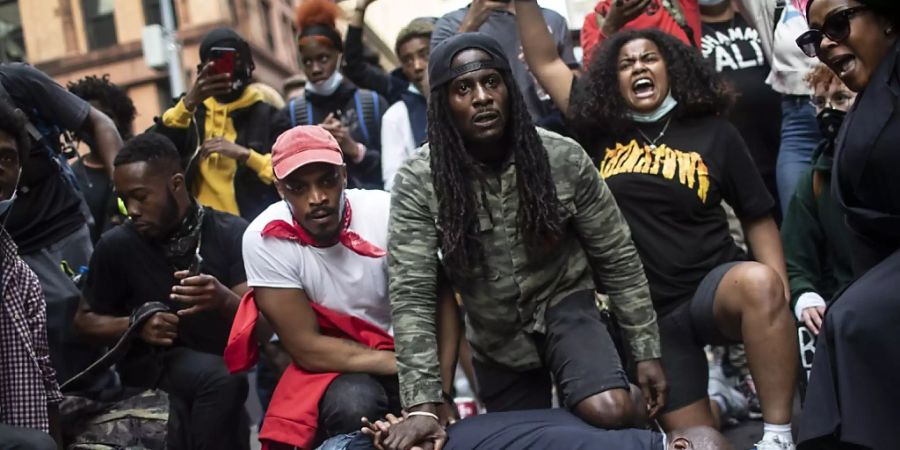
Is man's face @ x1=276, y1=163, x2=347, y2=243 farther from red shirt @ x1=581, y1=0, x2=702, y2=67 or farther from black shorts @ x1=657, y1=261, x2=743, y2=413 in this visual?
red shirt @ x1=581, y1=0, x2=702, y2=67

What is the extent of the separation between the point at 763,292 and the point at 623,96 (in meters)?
1.08

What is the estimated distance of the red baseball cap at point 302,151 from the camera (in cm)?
394

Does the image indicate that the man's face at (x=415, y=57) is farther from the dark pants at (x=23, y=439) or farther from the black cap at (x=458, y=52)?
the dark pants at (x=23, y=439)

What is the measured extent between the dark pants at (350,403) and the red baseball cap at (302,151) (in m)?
0.79

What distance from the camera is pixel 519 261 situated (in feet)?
12.2

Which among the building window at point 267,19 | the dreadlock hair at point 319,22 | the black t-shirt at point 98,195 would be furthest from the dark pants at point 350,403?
the building window at point 267,19

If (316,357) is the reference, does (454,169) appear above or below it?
above

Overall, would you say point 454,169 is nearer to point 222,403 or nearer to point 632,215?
point 632,215

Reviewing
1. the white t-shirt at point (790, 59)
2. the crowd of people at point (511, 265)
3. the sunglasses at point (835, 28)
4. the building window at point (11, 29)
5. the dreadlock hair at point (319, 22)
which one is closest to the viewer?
the sunglasses at point (835, 28)

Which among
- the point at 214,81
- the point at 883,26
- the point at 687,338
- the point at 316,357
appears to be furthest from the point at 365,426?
the point at 214,81

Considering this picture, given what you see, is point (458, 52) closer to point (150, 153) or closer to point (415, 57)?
point (150, 153)

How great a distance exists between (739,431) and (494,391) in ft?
4.85

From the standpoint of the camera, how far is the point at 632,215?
13.8 feet

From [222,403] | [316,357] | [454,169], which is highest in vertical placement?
[454,169]
